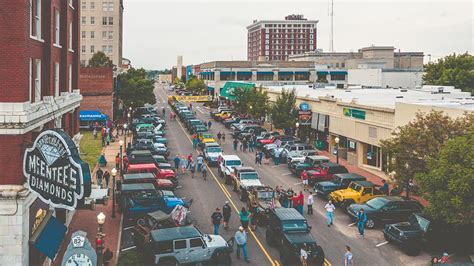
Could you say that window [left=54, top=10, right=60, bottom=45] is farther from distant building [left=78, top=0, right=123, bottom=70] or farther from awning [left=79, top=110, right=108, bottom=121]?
distant building [left=78, top=0, right=123, bottom=70]

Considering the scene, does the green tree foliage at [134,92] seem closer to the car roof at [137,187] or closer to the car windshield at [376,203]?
the car roof at [137,187]

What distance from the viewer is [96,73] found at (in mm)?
78125

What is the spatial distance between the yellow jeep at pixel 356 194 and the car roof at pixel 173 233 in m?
13.2

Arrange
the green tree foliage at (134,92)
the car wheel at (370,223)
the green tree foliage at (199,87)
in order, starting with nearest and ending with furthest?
the car wheel at (370,223) → the green tree foliage at (134,92) → the green tree foliage at (199,87)

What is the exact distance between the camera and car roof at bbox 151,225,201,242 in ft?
74.9

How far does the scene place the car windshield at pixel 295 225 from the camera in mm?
25172

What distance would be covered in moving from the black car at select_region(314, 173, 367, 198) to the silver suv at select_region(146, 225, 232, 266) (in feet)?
48.5

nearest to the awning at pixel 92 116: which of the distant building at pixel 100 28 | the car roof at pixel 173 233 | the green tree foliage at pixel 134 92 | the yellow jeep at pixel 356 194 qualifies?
the green tree foliage at pixel 134 92

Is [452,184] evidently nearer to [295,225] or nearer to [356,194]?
[295,225]

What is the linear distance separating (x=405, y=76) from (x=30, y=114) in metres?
94.7

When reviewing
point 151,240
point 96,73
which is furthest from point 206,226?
point 96,73

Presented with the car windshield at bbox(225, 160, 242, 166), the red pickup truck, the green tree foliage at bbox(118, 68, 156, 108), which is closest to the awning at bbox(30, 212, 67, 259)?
the car windshield at bbox(225, 160, 242, 166)

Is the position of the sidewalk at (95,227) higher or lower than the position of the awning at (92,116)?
lower

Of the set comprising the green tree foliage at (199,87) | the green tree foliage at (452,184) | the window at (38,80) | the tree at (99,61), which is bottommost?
the green tree foliage at (452,184)
